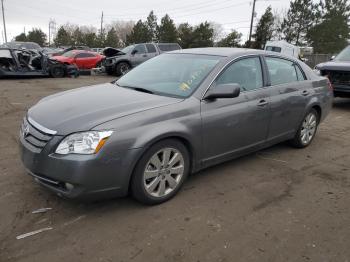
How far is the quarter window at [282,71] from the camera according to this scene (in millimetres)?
4785

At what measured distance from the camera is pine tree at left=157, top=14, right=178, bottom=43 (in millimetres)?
48875

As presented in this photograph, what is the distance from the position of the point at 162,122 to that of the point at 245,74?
1.56m

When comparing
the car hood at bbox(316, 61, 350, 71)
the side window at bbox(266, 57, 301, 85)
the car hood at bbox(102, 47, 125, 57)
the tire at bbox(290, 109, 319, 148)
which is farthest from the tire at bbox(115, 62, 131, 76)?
the side window at bbox(266, 57, 301, 85)

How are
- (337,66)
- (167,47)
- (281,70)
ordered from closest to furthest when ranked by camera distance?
1. (281,70)
2. (337,66)
3. (167,47)

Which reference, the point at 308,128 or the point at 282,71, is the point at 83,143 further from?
the point at 308,128

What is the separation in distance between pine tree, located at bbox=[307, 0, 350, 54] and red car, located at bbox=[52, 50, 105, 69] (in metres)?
34.9

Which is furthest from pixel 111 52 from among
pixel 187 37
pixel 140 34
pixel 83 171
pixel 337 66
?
pixel 140 34

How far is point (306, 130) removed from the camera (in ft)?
18.2

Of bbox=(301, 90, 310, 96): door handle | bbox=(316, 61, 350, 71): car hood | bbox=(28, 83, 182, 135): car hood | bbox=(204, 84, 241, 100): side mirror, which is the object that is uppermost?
bbox=(316, 61, 350, 71): car hood

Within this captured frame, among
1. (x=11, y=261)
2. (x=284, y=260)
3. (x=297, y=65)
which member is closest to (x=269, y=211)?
(x=284, y=260)

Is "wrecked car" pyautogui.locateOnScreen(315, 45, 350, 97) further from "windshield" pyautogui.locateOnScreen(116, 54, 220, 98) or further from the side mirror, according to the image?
the side mirror

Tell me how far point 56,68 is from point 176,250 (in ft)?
49.9

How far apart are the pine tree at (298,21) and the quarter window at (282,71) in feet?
151

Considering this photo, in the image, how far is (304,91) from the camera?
524cm
